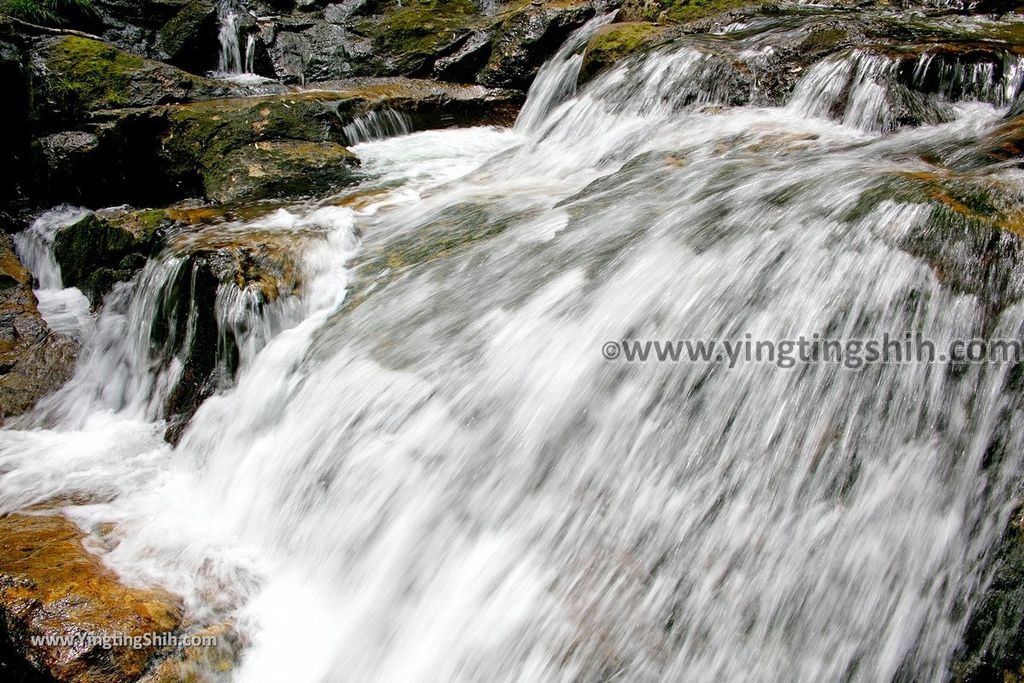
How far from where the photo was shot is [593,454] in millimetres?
3145

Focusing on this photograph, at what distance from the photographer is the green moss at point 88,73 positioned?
809cm

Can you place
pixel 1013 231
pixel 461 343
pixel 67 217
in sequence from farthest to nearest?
pixel 67 217 < pixel 461 343 < pixel 1013 231

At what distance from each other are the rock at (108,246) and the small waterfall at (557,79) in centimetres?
444

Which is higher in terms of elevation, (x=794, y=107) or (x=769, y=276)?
(x=794, y=107)

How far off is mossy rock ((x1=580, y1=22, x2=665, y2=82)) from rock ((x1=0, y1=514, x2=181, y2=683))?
6.70 metres

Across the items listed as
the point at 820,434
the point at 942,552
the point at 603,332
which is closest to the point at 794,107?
the point at 603,332

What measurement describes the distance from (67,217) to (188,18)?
5.26 m

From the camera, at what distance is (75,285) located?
6324 mm

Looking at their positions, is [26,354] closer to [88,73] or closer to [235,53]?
[88,73]

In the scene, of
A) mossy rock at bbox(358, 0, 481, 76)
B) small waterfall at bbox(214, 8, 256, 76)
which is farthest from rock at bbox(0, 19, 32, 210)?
mossy rock at bbox(358, 0, 481, 76)

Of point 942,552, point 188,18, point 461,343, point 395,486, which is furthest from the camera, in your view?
point 188,18

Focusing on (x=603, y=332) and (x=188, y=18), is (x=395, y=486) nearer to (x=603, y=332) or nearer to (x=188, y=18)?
(x=603, y=332)

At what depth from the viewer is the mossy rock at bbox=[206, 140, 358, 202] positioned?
22.8ft

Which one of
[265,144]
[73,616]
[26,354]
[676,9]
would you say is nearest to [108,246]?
[26,354]
